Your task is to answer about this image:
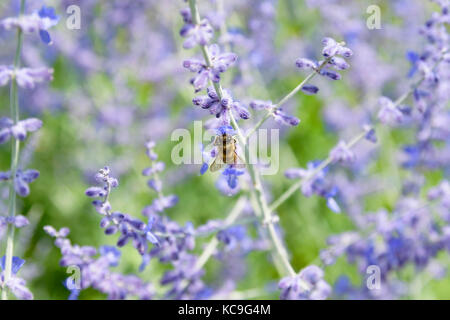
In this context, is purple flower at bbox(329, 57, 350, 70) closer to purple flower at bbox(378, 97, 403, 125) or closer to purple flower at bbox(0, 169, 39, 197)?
purple flower at bbox(378, 97, 403, 125)

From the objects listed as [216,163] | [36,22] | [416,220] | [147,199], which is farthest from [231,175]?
[147,199]

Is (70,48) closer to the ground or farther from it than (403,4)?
closer to the ground

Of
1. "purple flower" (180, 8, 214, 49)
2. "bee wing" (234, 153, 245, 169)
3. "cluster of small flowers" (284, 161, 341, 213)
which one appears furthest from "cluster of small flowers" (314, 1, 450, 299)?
"purple flower" (180, 8, 214, 49)

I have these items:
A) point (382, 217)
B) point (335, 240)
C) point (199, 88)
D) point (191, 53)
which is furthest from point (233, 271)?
point (199, 88)

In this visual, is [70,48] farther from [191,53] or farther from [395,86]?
[395,86]

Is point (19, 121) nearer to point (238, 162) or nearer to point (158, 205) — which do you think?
point (158, 205)

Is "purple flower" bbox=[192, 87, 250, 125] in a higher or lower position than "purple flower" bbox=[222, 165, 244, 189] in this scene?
higher

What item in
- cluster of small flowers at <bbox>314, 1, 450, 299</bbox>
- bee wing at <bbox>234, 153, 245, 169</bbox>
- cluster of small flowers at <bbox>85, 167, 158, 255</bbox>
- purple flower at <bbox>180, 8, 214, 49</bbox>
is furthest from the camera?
cluster of small flowers at <bbox>314, 1, 450, 299</bbox>

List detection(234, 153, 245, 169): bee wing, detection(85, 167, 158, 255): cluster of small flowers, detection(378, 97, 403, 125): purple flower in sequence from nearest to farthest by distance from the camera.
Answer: detection(85, 167, 158, 255): cluster of small flowers → detection(234, 153, 245, 169): bee wing → detection(378, 97, 403, 125): purple flower

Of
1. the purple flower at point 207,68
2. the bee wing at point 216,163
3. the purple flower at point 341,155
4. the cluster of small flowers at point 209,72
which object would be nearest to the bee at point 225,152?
the bee wing at point 216,163
